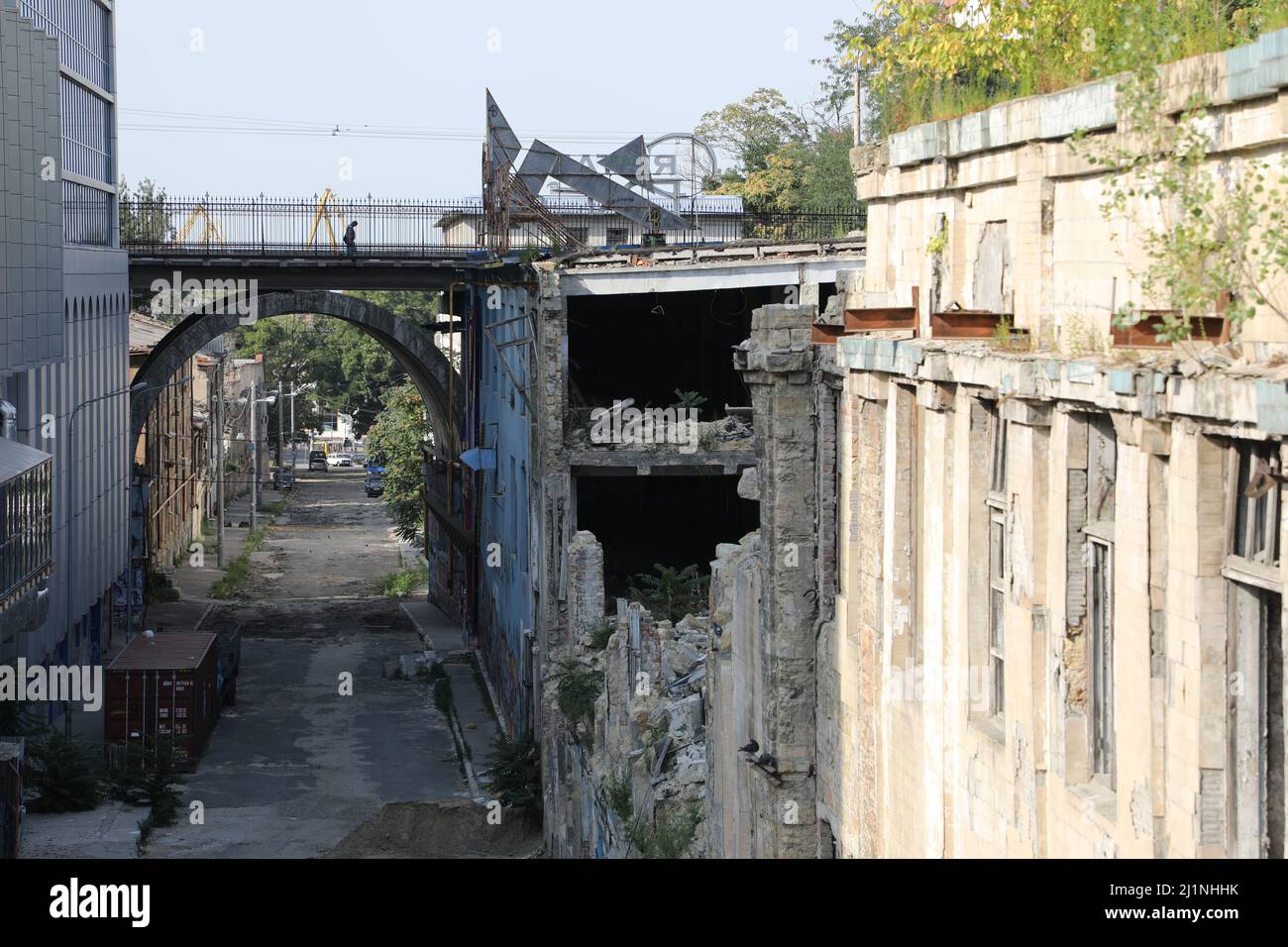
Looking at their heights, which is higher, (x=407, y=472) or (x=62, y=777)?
(x=407, y=472)

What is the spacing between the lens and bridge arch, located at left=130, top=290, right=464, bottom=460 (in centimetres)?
4419

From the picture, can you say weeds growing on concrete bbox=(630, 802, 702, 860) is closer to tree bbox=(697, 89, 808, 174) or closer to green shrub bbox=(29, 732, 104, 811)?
green shrub bbox=(29, 732, 104, 811)

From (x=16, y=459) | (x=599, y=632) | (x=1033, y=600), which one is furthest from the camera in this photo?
(x=599, y=632)

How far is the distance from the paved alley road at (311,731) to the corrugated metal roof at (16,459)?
5787 mm

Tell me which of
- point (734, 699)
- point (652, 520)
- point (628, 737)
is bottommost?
point (628, 737)

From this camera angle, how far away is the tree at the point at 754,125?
62.2 m

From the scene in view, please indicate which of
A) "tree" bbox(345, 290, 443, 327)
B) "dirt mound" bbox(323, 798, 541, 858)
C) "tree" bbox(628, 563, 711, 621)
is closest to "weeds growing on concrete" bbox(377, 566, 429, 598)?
"tree" bbox(628, 563, 711, 621)

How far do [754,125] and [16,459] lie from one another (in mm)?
42137

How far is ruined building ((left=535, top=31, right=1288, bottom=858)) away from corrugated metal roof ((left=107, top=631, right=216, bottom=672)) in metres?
16.2

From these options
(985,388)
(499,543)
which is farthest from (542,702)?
(985,388)

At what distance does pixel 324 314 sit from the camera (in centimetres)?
4556

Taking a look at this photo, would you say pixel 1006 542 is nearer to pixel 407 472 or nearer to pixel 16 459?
pixel 16 459

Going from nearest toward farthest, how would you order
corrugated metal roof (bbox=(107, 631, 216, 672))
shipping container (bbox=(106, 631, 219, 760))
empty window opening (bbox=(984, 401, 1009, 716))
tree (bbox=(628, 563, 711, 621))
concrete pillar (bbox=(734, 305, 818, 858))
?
1. empty window opening (bbox=(984, 401, 1009, 716))
2. concrete pillar (bbox=(734, 305, 818, 858))
3. tree (bbox=(628, 563, 711, 621))
4. shipping container (bbox=(106, 631, 219, 760))
5. corrugated metal roof (bbox=(107, 631, 216, 672))

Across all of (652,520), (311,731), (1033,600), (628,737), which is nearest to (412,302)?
(652,520)
